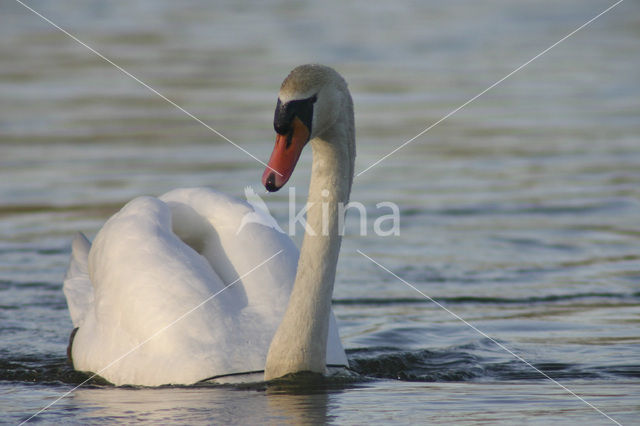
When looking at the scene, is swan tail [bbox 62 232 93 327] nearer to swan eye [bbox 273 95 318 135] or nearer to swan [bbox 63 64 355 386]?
swan [bbox 63 64 355 386]

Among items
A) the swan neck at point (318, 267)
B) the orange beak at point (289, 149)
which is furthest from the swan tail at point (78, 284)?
the orange beak at point (289, 149)

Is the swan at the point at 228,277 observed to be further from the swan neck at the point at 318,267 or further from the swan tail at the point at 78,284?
the swan tail at the point at 78,284

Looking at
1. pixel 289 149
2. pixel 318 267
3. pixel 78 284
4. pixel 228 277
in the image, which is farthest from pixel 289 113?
pixel 78 284

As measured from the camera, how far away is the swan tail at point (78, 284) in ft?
28.1

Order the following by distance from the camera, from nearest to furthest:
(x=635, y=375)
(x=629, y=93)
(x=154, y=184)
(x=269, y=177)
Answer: (x=269, y=177) → (x=635, y=375) → (x=154, y=184) → (x=629, y=93)

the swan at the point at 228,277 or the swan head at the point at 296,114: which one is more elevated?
the swan head at the point at 296,114

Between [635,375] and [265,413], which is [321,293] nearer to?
[265,413]

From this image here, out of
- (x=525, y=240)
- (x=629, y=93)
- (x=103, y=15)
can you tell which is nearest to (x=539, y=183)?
(x=525, y=240)

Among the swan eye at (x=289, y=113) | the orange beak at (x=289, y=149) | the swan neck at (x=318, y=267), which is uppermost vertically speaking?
the swan eye at (x=289, y=113)

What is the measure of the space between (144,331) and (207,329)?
0.42 metres

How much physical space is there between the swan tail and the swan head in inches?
105

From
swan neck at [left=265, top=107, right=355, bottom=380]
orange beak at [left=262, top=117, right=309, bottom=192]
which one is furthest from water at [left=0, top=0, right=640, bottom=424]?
orange beak at [left=262, top=117, right=309, bottom=192]

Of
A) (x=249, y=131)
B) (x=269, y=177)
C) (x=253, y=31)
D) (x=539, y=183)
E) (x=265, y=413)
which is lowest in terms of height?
(x=265, y=413)

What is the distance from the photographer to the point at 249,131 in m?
14.4
